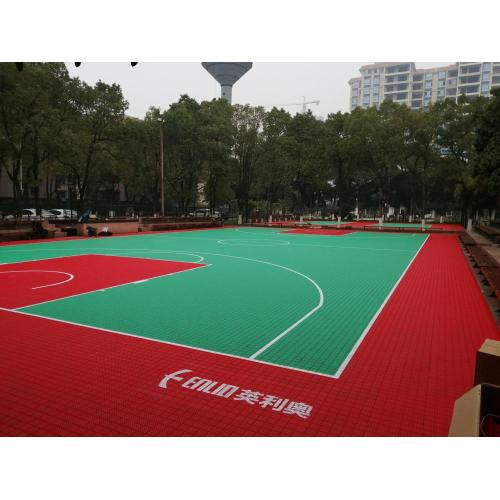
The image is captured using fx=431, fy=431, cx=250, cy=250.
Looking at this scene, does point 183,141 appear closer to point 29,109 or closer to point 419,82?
point 29,109

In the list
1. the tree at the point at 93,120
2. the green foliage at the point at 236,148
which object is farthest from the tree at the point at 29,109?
the tree at the point at 93,120

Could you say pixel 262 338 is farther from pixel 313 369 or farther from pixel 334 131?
pixel 334 131

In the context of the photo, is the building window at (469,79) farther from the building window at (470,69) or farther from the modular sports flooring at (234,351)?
the modular sports flooring at (234,351)

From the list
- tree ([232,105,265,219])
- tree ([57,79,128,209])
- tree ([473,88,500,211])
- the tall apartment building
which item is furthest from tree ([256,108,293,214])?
the tall apartment building

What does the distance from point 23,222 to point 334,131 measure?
131 ft

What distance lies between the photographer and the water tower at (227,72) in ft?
378

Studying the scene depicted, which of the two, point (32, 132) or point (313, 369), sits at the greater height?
point (32, 132)

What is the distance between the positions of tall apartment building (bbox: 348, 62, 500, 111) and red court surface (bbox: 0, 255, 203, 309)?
4765 inches

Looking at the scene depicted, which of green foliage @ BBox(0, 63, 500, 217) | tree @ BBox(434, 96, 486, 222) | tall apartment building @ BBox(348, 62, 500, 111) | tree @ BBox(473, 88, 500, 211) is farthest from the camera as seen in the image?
tall apartment building @ BBox(348, 62, 500, 111)

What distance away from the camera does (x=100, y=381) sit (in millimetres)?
5605

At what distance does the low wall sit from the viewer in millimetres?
28438

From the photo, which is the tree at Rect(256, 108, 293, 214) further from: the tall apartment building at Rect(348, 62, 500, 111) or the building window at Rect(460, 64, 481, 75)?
the building window at Rect(460, 64, 481, 75)

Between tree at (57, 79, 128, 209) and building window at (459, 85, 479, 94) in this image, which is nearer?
tree at (57, 79, 128, 209)
